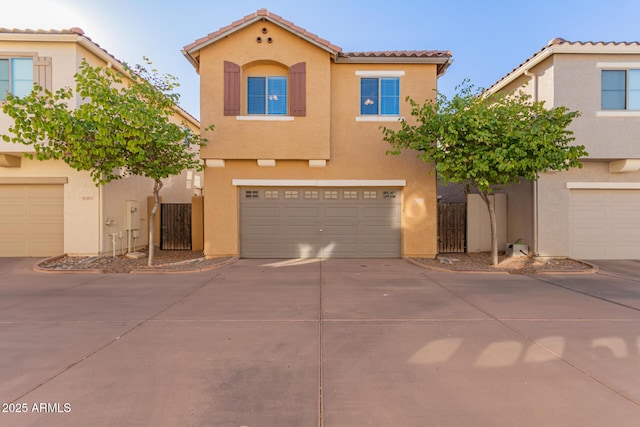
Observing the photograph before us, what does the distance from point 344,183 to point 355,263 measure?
8.57 feet

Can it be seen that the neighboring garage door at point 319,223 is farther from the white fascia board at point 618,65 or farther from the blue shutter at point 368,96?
the white fascia board at point 618,65

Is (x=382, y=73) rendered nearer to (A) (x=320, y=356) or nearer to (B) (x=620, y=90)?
(B) (x=620, y=90)

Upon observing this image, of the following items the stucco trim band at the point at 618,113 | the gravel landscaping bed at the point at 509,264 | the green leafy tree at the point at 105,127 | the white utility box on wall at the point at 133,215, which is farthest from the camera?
the white utility box on wall at the point at 133,215

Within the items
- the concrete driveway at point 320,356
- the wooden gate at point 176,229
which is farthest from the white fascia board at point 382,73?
the wooden gate at point 176,229

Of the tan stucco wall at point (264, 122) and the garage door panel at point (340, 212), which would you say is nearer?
the tan stucco wall at point (264, 122)

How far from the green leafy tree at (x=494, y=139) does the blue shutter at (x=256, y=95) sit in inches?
195

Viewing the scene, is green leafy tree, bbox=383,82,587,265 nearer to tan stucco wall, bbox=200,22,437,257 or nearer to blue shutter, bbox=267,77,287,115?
tan stucco wall, bbox=200,22,437,257

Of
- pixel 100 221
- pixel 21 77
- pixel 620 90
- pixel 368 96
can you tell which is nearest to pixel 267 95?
pixel 368 96

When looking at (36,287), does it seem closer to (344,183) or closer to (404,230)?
(344,183)

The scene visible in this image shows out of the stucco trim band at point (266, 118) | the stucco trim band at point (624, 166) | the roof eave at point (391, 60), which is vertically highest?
the roof eave at point (391, 60)

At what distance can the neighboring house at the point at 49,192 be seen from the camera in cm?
1002

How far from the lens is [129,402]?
122 inches

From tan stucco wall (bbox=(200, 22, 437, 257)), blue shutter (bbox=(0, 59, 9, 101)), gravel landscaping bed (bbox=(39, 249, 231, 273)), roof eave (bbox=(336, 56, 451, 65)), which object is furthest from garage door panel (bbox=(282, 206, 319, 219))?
blue shutter (bbox=(0, 59, 9, 101))

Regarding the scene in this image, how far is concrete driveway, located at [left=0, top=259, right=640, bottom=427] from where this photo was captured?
9.77 ft
